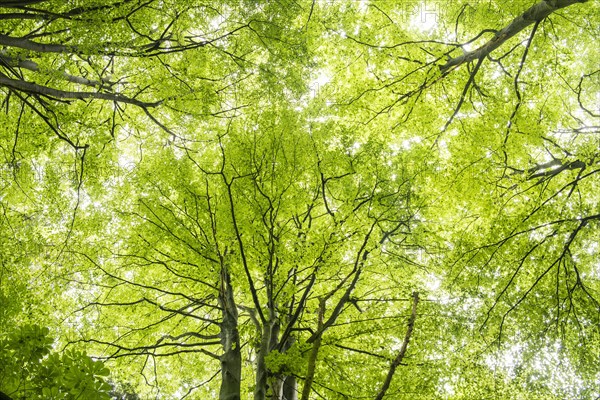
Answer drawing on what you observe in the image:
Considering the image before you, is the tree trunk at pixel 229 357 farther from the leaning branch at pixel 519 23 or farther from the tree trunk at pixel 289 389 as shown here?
the leaning branch at pixel 519 23

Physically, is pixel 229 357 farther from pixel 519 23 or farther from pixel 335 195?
pixel 519 23

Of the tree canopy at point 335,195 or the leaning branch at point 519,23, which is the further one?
the tree canopy at point 335,195

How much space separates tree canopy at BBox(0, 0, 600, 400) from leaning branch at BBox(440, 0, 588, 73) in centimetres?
5

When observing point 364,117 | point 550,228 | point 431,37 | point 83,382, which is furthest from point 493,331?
point 83,382

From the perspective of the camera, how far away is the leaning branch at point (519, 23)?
12.2 feet

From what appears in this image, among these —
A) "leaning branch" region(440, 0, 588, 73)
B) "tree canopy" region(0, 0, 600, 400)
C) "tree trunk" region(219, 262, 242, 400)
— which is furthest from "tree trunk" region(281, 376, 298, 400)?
"leaning branch" region(440, 0, 588, 73)

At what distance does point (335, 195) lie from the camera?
7324 millimetres

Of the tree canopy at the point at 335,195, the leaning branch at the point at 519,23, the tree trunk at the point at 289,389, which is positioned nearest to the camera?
the leaning branch at the point at 519,23

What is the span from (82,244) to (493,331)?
6.98m

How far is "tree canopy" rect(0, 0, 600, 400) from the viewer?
5.11 m

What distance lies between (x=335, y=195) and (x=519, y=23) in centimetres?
397

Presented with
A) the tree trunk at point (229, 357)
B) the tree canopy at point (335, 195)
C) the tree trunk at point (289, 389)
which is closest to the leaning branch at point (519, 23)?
the tree canopy at point (335, 195)

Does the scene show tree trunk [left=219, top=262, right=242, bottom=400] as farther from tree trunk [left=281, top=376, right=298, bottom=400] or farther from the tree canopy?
tree trunk [left=281, top=376, right=298, bottom=400]

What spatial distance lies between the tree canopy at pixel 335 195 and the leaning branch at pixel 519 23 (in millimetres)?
51
